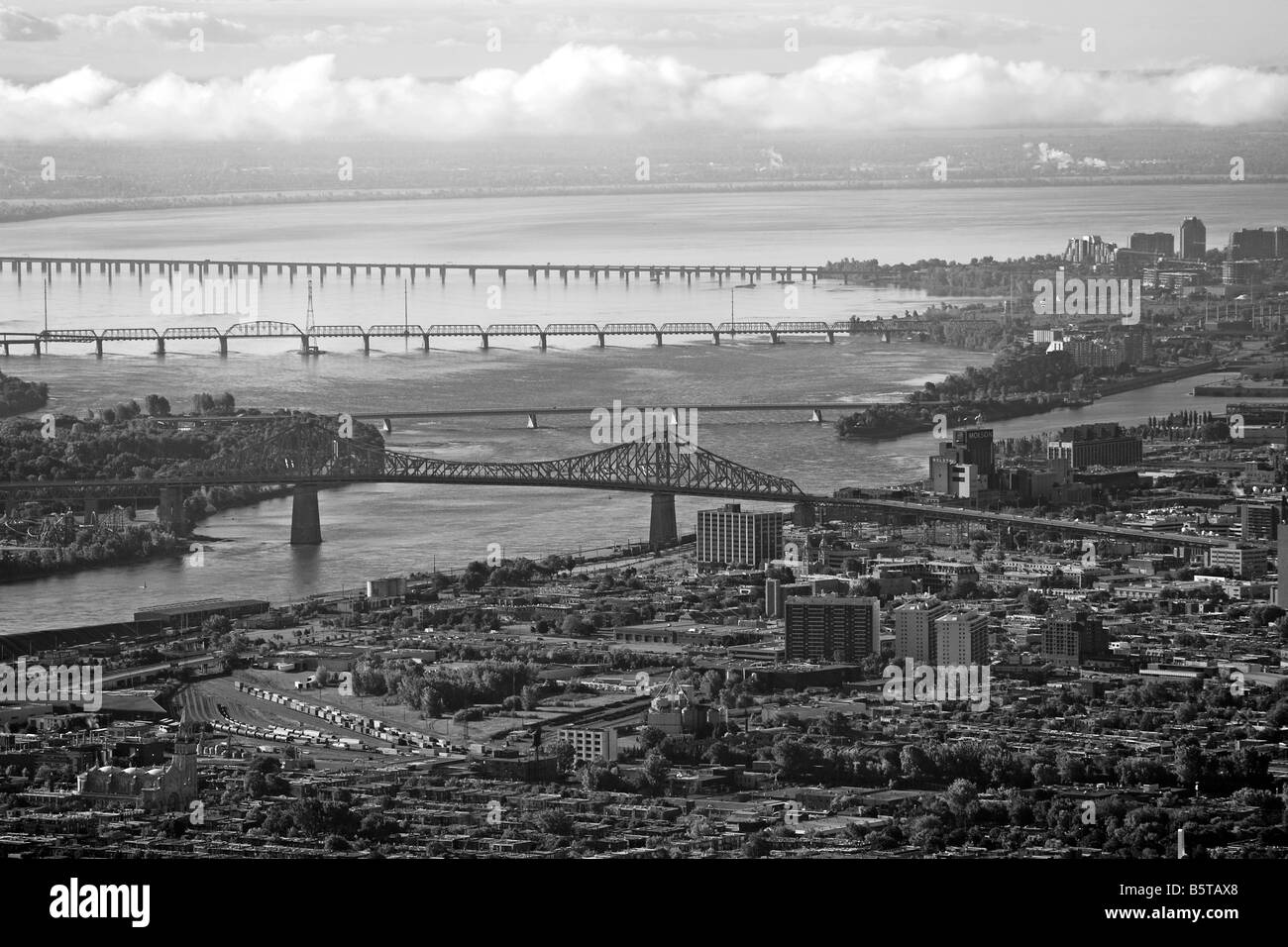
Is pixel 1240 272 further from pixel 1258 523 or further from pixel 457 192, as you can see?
pixel 1258 523

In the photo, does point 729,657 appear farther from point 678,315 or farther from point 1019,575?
point 678,315

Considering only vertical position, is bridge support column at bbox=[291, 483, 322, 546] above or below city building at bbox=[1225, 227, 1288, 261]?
below

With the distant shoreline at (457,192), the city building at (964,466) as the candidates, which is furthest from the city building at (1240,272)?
the city building at (964,466)

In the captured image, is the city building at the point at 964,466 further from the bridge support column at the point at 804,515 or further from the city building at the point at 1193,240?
the city building at the point at 1193,240

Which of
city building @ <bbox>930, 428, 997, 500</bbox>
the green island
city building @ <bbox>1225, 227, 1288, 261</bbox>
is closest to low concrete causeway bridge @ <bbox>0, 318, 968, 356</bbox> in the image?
city building @ <bbox>1225, 227, 1288, 261</bbox>

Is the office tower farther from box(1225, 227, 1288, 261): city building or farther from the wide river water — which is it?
box(1225, 227, 1288, 261): city building

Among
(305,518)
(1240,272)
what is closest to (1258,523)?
(305,518)
